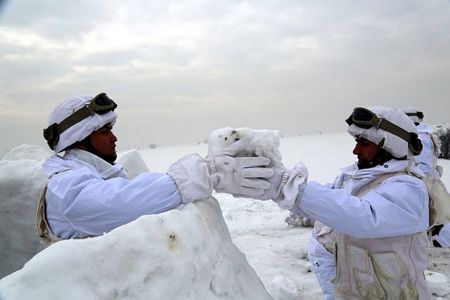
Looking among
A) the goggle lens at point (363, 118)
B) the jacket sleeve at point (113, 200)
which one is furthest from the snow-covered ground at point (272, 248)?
the goggle lens at point (363, 118)

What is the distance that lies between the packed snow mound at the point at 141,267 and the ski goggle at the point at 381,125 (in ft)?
4.66

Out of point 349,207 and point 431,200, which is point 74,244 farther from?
point 431,200

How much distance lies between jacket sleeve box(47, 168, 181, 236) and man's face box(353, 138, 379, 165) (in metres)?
1.48

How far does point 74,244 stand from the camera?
4.87 ft

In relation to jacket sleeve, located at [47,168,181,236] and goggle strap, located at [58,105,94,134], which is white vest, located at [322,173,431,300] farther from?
goggle strap, located at [58,105,94,134]

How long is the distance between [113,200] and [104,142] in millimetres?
824

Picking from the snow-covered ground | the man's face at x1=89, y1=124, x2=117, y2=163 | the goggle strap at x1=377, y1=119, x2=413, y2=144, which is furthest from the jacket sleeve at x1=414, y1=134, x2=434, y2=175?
the man's face at x1=89, y1=124, x2=117, y2=163

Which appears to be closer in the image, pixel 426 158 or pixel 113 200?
pixel 113 200

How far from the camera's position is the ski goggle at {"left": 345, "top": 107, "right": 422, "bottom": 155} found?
2.62 metres

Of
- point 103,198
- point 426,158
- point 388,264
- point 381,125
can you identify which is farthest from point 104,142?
point 426,158

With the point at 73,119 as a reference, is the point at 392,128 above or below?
below

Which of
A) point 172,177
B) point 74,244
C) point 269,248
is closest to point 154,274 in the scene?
point 74,244

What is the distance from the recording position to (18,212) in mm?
4422

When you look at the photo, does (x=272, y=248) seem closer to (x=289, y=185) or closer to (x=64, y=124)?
(x=289, y=185)
